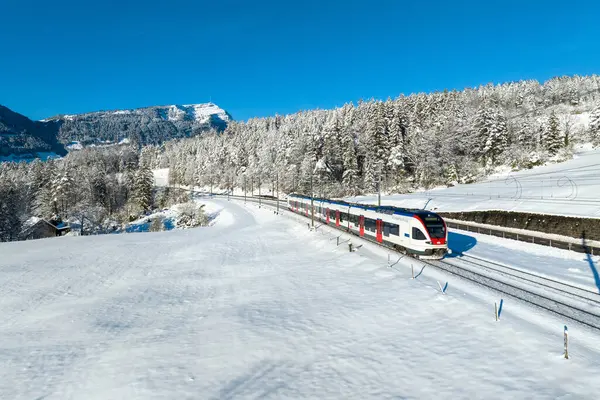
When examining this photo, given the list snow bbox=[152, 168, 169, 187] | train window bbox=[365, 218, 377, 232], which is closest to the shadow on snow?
train window bbox=[365, 218, 377, 232]

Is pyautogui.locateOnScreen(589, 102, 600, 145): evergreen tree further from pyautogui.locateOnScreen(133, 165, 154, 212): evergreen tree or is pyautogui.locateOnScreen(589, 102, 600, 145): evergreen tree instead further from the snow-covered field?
pyautogui.locateOnScreen(133, 165, 154, 212): evergreen tree

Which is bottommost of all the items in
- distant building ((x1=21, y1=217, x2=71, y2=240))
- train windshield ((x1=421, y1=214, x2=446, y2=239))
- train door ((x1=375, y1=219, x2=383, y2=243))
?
distant building ((x1=21, y1=217, x2=71, y2=240))

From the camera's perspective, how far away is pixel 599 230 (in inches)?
891

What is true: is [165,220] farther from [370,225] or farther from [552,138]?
[552,138]

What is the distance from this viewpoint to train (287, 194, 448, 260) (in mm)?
21719

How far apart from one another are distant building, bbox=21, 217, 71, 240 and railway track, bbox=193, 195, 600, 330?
67.2 meters

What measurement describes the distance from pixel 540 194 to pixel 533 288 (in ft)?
94.7

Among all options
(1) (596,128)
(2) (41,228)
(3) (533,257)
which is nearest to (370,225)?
(3) (533,257)

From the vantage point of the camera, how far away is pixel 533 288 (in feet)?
54.4

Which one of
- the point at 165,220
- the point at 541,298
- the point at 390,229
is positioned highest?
the point at 390,229

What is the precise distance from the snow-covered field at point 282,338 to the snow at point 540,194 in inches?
391

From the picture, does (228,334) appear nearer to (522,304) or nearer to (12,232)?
(522,304)

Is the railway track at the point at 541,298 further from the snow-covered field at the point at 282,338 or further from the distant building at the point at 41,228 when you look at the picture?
the distant building at the point at 41,228

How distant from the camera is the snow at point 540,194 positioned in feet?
103
